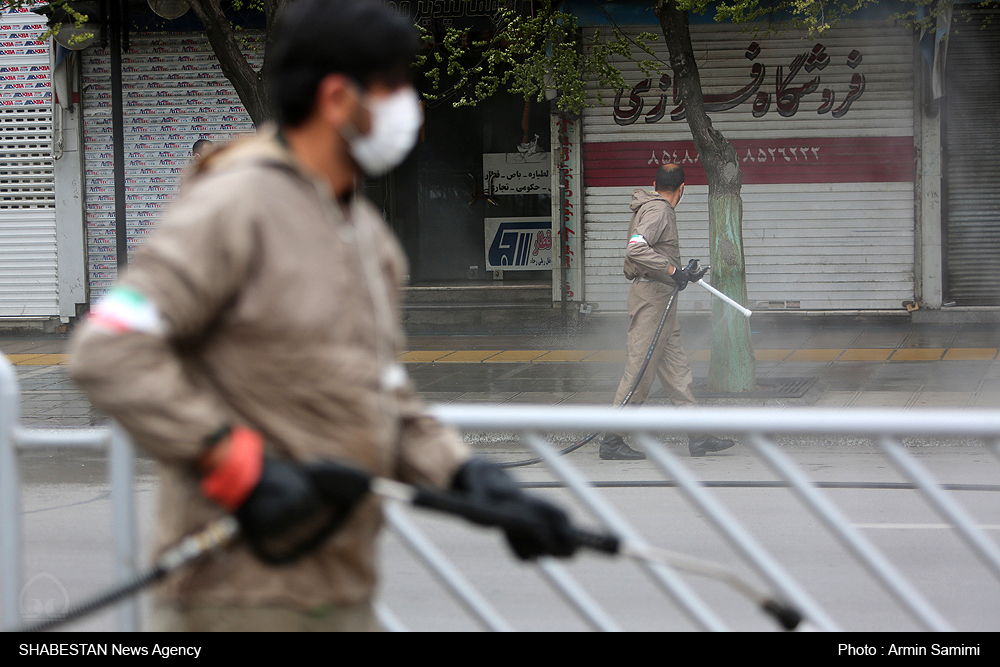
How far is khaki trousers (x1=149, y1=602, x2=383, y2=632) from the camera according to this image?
179 cm

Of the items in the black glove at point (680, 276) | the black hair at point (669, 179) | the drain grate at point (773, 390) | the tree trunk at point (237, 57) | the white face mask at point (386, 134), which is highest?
the tree trunk at point (237, 57)

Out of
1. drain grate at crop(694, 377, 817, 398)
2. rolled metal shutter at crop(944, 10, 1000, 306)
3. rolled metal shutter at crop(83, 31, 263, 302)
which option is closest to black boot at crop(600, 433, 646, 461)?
drain grate at crop(694, 377, 817, 398)

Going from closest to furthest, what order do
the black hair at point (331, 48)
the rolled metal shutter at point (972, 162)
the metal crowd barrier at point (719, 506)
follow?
the black hair at point (331, 48) → the metal crowd barrier at point (719, 506) → the rolled metal shutter at point (972, 162)

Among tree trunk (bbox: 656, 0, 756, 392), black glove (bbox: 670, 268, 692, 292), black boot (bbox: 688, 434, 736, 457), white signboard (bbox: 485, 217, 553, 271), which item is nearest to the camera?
black boot (bbox: 688, 434, 736, 457)

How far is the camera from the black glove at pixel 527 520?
1851 millimetres

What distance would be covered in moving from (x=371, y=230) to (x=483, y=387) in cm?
822

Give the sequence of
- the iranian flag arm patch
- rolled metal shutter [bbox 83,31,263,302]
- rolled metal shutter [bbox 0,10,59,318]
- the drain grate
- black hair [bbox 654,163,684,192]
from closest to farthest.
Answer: the iranian flag arm patch
black hair [bbox 654,163,684,192]
the drain grate
rolled metal shutter [bbox 83,31,263,302]
rolled metal shutter [bbox 0,10,59,318]

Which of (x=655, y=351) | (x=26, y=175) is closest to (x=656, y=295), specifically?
(x=655, y=351)

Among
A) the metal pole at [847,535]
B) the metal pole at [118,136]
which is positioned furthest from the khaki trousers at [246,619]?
the metal pole at [118,136]

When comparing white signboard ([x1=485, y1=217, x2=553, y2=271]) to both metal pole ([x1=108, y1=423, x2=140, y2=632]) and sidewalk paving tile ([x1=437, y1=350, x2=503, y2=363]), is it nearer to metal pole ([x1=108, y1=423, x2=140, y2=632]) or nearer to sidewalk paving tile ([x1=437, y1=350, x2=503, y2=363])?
sidewalk paving tile ([x1=437, y1=350, x2=503, y2=363])

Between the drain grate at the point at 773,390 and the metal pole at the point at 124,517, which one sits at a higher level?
the metal pole at the point at 124,517

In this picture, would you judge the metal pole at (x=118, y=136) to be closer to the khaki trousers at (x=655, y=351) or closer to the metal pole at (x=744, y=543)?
the khaki trousers at (x=655, y=351)

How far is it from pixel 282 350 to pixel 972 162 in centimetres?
1373

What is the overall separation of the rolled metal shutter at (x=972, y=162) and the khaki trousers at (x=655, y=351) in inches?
291
